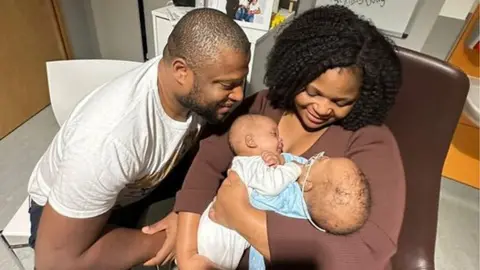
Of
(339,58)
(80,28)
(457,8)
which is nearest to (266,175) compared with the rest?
(339,58)

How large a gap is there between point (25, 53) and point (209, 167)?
1.57m

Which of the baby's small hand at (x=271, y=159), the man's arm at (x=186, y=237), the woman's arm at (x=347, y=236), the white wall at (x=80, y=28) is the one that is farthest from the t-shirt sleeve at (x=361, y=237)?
the white wall at (x=80, y=28)

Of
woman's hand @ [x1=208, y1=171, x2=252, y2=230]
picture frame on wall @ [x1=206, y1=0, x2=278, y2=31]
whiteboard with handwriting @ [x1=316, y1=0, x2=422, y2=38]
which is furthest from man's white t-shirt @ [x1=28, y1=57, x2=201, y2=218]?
whiteboard with handwriting @ [x1=316, y1=0, x2=422, y2=38]

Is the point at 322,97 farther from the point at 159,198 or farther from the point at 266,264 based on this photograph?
the point at 159,198

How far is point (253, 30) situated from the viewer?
1539 mm

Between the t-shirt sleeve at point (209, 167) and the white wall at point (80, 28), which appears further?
the white wall at point (80, 28)

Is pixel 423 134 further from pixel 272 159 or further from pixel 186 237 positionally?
pixel 186 237

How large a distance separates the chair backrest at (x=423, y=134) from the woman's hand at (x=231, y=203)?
1.76 feet

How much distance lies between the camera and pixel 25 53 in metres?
2.00

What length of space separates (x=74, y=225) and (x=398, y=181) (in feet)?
2.60

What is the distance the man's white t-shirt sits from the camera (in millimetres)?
812

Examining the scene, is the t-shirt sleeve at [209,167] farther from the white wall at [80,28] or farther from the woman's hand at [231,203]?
the white wall at [80,28]

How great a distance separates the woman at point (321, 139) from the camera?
83 cm

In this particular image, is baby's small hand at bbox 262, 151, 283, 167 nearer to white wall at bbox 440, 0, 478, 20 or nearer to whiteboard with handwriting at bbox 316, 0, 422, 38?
whiteboard with handwriting at bbox 316, 0, 422, 38
